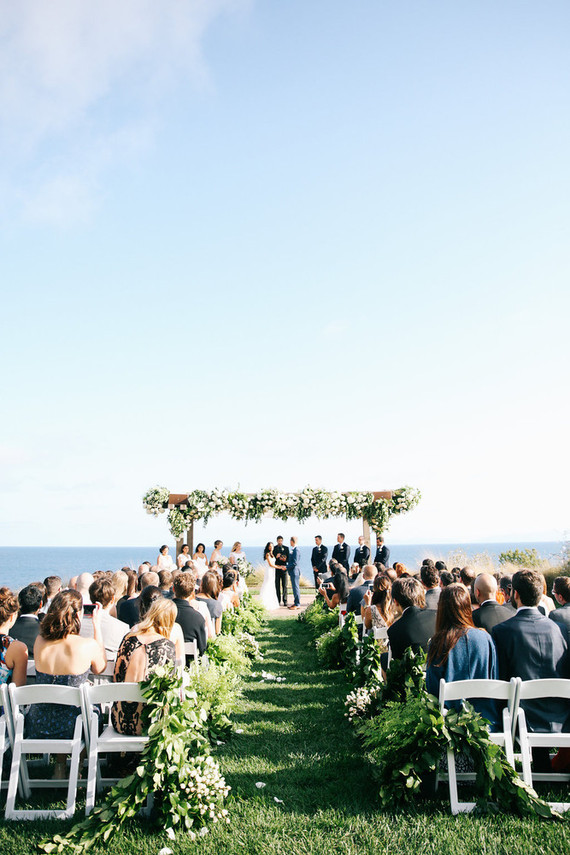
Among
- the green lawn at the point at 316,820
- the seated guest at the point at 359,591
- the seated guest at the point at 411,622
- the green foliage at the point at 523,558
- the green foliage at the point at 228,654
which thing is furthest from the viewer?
the green foliage at the point at 523,558

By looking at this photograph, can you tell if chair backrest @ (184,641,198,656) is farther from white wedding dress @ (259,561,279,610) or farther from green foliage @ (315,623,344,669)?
white wedding dress @ (259,561,279,610)

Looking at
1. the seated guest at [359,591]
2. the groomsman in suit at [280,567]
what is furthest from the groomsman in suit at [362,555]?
the seated guest at [359,591]

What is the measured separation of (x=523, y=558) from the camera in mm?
18453

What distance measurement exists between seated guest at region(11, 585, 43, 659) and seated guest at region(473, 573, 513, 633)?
4.02 m

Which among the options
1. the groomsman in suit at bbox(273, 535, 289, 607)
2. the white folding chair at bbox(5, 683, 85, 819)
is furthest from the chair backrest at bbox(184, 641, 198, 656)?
the groomsman in suit at bbox(273, 535, 289, 607)

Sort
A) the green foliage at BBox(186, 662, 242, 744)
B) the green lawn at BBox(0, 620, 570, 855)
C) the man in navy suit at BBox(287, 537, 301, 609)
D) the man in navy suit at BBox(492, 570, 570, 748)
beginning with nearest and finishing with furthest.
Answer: the green lawn at BBox(0, 620, 570, 855) < the man in navy suit at BBox(492, 570, 570, 748) < the green foliage at BBox(186, 662, 242, 744) < the man in navy suit at BBox(287, 537, 301, 609)

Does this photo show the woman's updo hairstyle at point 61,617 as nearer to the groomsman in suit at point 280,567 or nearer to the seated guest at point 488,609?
the seated guest at point 488,609

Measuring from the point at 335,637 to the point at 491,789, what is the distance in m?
4.95

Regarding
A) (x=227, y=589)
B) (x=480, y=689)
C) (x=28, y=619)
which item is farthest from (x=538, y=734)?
(x=227, y=589)

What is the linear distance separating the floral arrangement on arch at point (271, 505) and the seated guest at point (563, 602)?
11245 mm

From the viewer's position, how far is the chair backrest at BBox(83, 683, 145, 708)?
400cm

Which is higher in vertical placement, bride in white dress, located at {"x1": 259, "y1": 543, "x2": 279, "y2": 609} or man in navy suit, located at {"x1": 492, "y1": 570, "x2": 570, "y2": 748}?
man in navy suit, located at {"x1": 492, "y1": 570, "x2": 570, "y2": 748}

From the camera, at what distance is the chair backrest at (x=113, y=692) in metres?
4.00

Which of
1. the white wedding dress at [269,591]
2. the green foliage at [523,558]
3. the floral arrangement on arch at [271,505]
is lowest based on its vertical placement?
the white wedding dress at [269,591]
